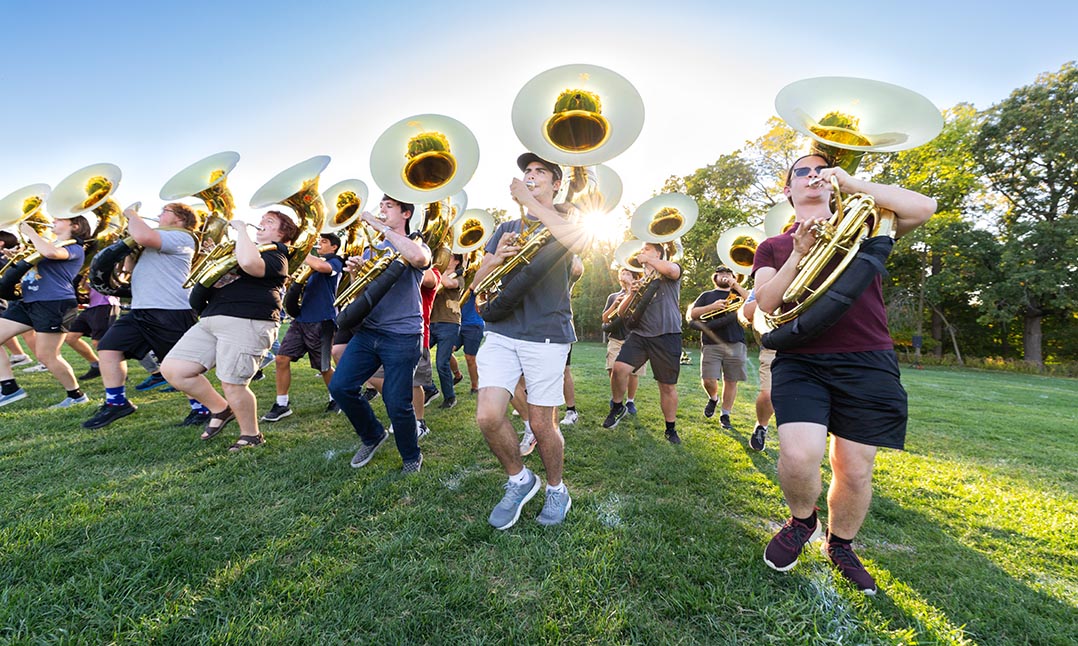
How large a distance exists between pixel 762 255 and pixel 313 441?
405 cm

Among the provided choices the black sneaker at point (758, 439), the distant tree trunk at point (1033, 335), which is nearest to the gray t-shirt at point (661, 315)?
the black sneaker at point (758, 439)

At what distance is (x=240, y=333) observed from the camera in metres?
3.67

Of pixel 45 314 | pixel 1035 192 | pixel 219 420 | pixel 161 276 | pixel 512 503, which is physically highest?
pixel 1035 192

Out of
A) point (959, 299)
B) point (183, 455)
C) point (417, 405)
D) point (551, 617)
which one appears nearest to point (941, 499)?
point (551, 617)

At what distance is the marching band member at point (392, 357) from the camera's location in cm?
328

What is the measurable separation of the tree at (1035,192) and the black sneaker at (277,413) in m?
30.8

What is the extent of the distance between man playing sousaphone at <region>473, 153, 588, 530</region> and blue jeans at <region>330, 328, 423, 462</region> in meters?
0.88

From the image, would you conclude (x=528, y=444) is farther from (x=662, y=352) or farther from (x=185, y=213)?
(x=185, y=213)

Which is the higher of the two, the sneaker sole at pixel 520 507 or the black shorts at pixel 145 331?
the black shorts at pixel 145 331

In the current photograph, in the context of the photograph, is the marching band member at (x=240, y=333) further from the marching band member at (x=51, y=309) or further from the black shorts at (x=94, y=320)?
the black shorts at (x=94, y=320)

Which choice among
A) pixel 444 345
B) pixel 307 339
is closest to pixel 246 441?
pixel 307 339

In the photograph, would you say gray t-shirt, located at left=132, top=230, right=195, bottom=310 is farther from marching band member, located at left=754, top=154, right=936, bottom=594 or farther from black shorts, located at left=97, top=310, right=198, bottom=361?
marching band member, located at left=754, top=154, right=936, bottom=594

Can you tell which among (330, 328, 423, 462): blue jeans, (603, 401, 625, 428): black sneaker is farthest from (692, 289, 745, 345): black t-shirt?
(330, 328, 423, 462): blue jeans

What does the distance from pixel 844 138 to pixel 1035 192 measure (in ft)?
111
